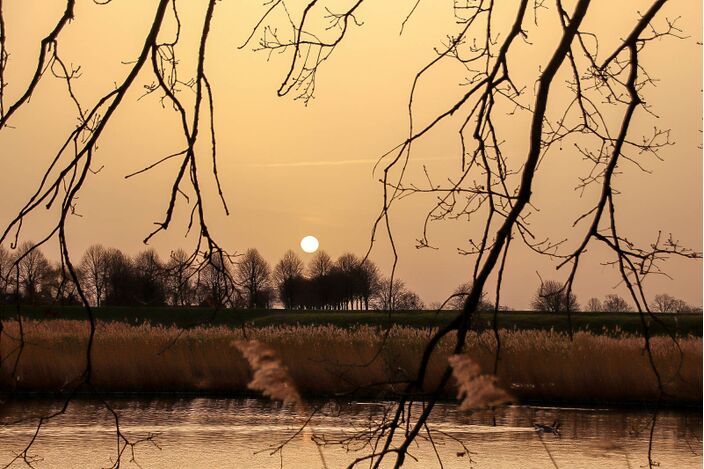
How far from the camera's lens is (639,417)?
10289mm

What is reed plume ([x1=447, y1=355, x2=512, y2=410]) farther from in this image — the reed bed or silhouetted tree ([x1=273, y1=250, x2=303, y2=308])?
silhouetted tree ([x1=273, y1=250, x2=303, y2=308])

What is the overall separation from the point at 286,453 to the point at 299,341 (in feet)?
15.4

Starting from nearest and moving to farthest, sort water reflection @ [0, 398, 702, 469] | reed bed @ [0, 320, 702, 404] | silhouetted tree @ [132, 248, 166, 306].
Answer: silhouetted tree @ [132, 248, 166, 306] < water reflection @ [0, 398, 702, 469] < reed bed @ [0, 320, 702, 404]

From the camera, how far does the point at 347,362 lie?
39.4 ft

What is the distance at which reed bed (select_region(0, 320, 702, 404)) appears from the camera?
1138 cm

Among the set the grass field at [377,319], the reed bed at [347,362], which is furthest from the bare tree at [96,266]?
the reed bed at [347,362]

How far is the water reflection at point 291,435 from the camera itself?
815 cm

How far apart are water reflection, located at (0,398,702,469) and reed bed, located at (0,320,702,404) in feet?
1.30

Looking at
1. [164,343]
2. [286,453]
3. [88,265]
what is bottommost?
[286,453]

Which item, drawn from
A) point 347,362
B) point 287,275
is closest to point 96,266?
point 287,275

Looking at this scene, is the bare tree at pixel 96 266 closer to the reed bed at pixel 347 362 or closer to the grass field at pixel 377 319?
the grass field at pixel 377 319

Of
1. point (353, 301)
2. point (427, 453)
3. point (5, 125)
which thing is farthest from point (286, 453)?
point (353, 301)

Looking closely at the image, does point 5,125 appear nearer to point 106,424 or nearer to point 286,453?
point 286,453

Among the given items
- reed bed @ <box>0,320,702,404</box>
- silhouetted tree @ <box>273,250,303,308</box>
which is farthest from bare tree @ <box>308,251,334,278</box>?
reed bed @ <box>0,320,702,404</box>
